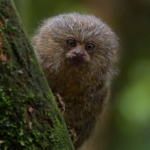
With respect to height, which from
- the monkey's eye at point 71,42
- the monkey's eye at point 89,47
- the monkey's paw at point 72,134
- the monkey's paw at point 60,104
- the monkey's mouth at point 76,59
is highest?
the monkey's eye at point 71,42

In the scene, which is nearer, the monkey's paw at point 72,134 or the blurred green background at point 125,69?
the monkey's paw at point 72,134

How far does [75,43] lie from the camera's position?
4914mm

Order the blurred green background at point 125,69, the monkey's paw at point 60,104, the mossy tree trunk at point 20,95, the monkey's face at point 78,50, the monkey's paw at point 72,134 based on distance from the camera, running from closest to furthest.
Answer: the mossy tree trunk at point 20,95, the monkey's paw at point 60,104, the monkey's paw at point 72,134, the monkey's face at point 78,50, the blurred green background at point 125,69

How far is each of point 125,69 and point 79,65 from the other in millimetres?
3359

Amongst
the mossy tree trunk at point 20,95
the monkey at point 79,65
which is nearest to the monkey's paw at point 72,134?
the monkey at point 79,65

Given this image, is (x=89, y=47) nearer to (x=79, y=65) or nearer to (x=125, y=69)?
(x=79, y=65)

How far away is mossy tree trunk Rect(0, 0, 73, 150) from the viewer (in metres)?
2.66

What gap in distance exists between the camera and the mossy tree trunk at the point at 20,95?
8.72ft

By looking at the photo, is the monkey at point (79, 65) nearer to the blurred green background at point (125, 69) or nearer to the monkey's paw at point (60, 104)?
the monkey's paw at point (60, 104)

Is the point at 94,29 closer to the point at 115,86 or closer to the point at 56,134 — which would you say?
the point at 56,134

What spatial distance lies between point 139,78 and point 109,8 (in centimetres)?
117

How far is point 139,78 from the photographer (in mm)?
8172

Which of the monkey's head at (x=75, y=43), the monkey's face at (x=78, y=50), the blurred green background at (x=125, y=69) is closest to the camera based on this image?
the monkey's face at (x=78, y=50)

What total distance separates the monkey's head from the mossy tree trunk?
1.89m
